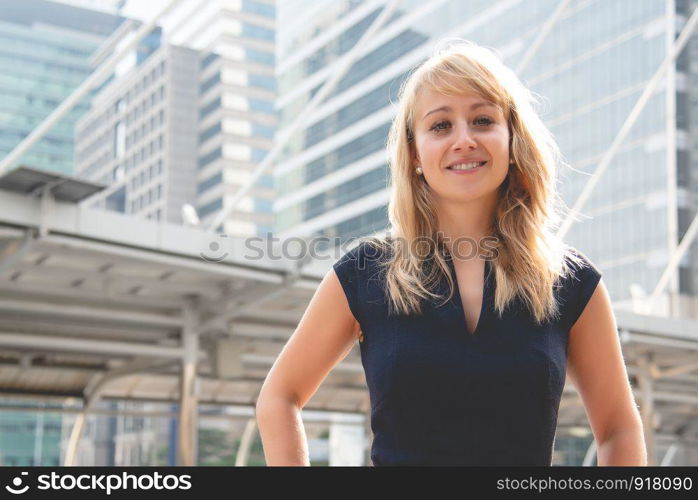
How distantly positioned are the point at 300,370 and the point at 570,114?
67556 mm

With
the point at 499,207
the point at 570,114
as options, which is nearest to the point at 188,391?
the point at 499,207

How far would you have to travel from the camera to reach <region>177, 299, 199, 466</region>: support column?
16.1 metres

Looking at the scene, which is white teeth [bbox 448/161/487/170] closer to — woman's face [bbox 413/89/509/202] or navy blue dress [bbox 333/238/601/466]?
woman's face [bbox 413/89/509/202]

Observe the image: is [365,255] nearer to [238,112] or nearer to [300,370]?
[300,370]

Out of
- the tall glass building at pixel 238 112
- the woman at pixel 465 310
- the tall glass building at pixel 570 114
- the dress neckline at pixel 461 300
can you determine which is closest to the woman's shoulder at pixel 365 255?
the woman at pixel 465 310

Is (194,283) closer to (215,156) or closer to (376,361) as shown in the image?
(376,361)

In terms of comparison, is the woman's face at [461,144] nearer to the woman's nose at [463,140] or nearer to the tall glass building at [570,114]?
the woman's nose at [463,140]

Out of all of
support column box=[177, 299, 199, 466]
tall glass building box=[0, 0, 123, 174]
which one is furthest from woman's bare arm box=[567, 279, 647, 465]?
tall glass building box=[0, 0, 123, 174]

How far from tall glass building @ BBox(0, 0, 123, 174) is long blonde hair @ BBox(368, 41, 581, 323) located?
3152 inches

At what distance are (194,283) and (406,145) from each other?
13613mm

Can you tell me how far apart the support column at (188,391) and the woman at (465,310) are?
1459 centimetres

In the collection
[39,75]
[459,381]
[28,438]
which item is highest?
[39,75]

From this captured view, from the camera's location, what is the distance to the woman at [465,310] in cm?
142

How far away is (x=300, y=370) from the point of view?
1502 millimetres
